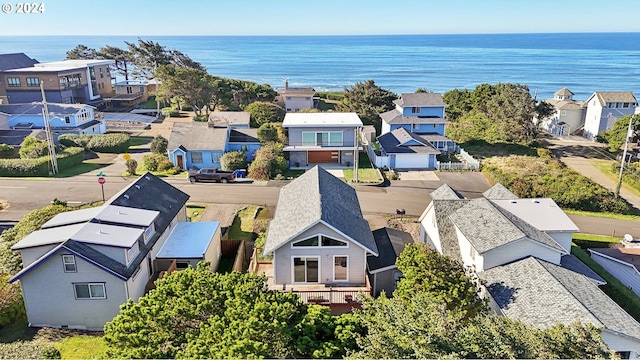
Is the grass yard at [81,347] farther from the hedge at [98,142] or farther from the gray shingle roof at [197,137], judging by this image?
the hedge at [98,142]

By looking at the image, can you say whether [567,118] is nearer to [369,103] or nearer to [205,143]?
[369,103]

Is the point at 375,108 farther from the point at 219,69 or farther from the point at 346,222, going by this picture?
the point at 219,69

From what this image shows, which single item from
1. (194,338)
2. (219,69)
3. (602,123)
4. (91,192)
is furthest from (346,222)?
(219,69)

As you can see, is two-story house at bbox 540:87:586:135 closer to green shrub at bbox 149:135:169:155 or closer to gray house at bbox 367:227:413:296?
gray house at bbox 367:227:413:296

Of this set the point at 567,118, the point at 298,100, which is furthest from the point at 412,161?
the point at 567,118

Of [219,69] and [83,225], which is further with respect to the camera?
[219,69]

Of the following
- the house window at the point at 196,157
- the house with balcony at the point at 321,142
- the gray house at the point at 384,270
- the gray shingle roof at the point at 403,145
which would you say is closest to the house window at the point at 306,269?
the gray house at the point at 384,270
